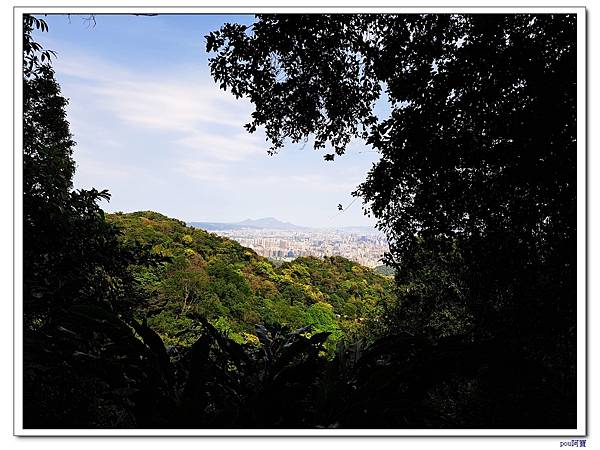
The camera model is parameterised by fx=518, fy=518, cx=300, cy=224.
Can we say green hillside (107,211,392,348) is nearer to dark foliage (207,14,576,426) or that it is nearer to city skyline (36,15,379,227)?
city skyline (36,15,379,227)

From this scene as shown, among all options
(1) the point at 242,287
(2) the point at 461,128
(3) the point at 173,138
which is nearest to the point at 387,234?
(2) the point at 461,128

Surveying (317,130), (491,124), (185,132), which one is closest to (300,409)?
(491,124)

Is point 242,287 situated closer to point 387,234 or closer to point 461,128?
point 387,234

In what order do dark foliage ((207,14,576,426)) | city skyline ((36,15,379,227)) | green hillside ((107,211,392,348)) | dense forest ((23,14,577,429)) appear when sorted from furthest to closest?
green hillside ((107,211,392,348)), city skyline ((36,15,379,227)), dark foliage ((207,14,576,426)), dense forest ((23,14,577,429))

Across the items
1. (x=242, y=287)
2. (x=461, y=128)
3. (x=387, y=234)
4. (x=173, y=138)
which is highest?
(x=173, y=138)

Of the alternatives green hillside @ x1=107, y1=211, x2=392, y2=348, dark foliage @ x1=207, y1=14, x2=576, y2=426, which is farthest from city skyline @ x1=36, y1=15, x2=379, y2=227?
green hillside @ x1=107, y1=211, x2=392, y2=348
